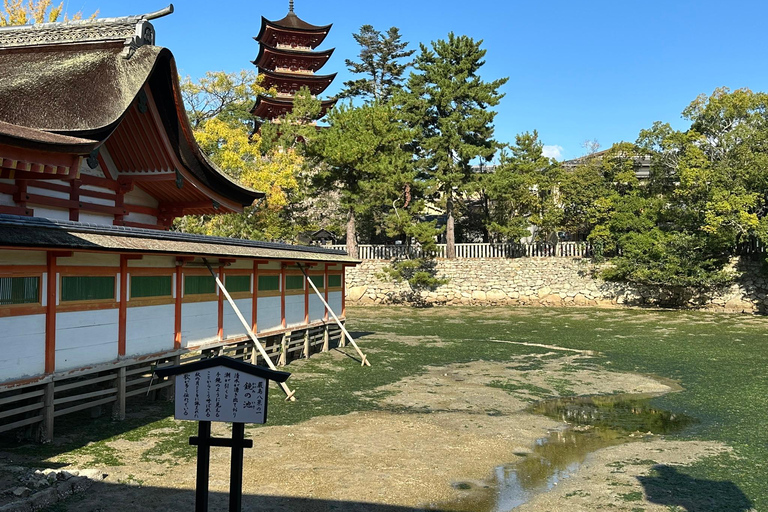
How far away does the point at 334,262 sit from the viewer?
20078 mm

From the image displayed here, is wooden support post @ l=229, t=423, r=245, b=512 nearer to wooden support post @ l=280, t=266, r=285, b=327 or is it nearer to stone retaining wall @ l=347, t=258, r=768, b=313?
wooden support post @ l=280, t=266, r=285, b=327

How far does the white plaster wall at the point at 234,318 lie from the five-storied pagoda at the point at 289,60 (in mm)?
34732

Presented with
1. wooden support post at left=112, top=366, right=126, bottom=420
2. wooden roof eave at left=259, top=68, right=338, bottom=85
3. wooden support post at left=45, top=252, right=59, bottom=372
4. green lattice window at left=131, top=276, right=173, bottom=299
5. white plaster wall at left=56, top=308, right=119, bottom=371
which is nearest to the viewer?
wooden support post at left=45, top=252, right=59, bottom=372

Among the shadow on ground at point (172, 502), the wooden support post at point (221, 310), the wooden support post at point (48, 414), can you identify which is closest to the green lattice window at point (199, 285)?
the wooden support post at point (221, 310)

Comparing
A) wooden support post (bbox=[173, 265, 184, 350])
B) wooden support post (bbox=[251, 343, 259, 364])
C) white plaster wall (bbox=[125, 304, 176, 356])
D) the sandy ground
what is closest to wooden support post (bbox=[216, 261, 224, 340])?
wooden support post (bbox=[251, 343, 259, 364])

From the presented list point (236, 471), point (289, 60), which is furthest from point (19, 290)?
point (289, 60)

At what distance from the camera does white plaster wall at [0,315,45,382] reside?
888 cm

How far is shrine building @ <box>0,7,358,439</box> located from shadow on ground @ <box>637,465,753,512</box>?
27.7 ft

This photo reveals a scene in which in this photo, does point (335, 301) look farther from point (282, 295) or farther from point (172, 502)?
point (172, 502)

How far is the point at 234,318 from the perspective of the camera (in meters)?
15.1

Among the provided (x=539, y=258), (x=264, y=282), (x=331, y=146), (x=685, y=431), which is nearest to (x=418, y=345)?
(x=264, y=282)

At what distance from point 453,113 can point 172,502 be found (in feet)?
115

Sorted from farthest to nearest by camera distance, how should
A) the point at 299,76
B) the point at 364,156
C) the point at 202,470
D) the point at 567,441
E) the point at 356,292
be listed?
the point at 299,76 → the point at 356,292 → the point at 364,156 → the point at 567,441 → the point at 202,470

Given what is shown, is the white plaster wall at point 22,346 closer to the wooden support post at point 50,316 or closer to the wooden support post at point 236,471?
the wooden support post at point 50,316
